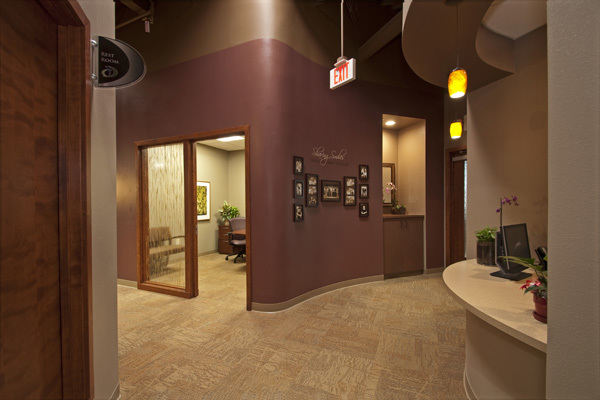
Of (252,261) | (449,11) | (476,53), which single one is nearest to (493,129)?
(476,53)

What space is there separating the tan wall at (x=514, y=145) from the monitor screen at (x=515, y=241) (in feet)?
1.56

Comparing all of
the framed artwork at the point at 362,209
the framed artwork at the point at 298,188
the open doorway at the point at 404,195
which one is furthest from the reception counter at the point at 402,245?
the framed artwork at the point at 298,188

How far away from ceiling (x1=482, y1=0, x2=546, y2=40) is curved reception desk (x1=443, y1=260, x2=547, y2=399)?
2151mm

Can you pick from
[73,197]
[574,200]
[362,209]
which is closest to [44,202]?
[73,197]

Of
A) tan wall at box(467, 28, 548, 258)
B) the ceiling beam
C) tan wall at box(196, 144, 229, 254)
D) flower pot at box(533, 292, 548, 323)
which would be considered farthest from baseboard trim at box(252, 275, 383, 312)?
tan wall at box(196, 144, 229, 254)

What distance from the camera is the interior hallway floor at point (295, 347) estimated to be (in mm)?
1949

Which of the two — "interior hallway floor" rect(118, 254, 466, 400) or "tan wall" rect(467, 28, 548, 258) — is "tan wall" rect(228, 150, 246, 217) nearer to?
"interior hallway floor" rect(118, 254, 466, 400)

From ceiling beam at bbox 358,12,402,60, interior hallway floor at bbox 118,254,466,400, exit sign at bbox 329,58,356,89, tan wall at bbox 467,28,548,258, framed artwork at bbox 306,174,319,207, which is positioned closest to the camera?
interior hallway floor at bbox 118,254,466,400

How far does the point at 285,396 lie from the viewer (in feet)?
6.12

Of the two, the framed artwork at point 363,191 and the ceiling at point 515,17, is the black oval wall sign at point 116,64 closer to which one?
the ceiling at point 515,17

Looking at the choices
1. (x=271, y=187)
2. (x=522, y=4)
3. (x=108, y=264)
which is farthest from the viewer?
(x=271, y=187)

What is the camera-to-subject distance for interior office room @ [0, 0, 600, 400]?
96 cm

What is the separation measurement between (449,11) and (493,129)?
1.31m

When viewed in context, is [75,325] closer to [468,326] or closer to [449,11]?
[468,326]
